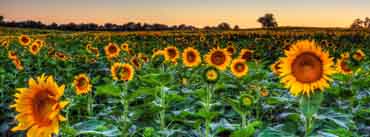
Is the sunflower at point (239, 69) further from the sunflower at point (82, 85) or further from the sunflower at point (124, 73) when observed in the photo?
the sunflower at point (82, 85)

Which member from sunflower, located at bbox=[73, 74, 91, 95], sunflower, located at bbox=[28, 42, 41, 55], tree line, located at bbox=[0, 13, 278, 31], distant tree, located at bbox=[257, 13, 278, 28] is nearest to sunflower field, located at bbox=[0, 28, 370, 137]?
sunflower, located at bbox=[73, 74, 91, 95]

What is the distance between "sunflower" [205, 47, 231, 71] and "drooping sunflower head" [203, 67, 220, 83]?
189cm

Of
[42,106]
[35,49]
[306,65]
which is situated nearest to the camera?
[42,106]

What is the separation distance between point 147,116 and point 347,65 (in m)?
1.92

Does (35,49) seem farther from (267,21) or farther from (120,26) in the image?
(267,21)

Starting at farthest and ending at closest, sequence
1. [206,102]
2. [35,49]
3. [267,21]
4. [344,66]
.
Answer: [267,21]
[35,49]
[344,66]
[206,102]

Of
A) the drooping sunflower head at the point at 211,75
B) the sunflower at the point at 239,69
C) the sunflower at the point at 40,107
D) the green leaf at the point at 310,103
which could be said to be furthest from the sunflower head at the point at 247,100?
the sunflower at the point at 239,69

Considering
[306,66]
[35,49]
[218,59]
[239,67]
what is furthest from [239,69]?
[35,49]

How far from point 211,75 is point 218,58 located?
205cm

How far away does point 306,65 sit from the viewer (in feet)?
11.1

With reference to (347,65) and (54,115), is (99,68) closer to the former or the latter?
(347,65)

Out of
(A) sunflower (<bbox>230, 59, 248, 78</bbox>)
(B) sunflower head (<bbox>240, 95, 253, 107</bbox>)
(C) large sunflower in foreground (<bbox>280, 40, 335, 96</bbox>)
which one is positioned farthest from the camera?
(A) sunflower (<bbox>230, 59, 248, 78</bbox>)

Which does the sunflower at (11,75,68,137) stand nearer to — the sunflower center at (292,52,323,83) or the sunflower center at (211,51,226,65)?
the sunflower center at (292,52,323,83)

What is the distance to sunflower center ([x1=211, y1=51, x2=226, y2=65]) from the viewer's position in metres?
6.60
